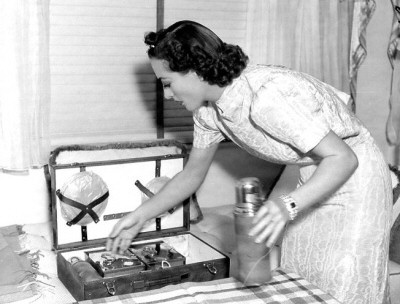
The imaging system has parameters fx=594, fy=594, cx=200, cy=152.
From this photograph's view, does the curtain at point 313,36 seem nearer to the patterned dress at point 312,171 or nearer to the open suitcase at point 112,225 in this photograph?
the open suitcase at point 112,225

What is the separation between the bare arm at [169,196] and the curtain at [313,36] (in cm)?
111

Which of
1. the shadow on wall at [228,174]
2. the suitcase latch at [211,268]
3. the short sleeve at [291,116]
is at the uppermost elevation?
the short sleeve at [291,116]

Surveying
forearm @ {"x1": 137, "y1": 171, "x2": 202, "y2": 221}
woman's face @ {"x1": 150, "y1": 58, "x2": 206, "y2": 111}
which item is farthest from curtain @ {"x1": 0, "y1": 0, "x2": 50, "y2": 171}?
woman's face @ {"x1": 150, "y1": 58, "x2": 206, "y2": 111}

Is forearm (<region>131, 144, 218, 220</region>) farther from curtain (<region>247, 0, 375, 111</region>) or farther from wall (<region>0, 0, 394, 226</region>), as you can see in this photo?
curtain (<region>247, 0, 375, 111</region>)

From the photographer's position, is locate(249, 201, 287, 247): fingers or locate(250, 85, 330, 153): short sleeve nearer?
locate(249, 201, 287, 247): fingers

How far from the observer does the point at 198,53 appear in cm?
152

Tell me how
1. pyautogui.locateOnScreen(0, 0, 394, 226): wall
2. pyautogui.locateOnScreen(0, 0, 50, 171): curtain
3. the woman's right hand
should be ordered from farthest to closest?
pyautogui.locateOnScreen(0, 0, 394, 226): wall < pyautogui.locateOnScreen(0, 0, 50, 171): curtain < the woman's right hand

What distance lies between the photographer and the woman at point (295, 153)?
4.77 feet

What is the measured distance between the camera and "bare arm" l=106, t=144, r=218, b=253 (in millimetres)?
1804

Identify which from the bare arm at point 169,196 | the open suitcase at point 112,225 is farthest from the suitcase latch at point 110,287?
the bare arm at point 169,196

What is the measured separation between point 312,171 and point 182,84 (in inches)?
19.5

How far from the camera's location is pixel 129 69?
2.80 meters

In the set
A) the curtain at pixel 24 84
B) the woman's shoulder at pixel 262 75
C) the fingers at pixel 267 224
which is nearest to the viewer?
the fingers at pixel 267 224

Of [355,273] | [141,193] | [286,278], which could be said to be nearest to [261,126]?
[286,278]
